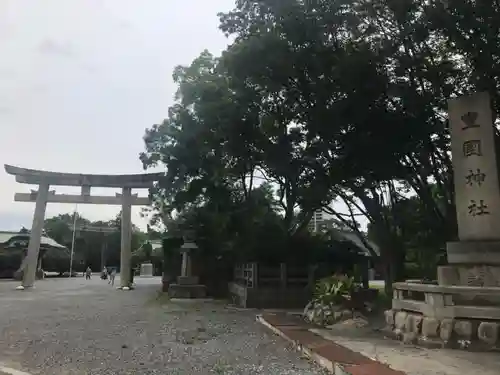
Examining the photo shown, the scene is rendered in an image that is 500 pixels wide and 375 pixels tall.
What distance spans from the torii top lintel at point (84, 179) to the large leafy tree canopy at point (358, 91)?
9.71 m

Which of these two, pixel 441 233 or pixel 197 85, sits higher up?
pixel 197 85

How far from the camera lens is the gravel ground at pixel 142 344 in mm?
6098

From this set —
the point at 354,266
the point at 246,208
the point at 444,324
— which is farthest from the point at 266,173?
the point at 444,324

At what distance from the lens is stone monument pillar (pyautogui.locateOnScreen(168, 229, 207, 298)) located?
61.0 ft

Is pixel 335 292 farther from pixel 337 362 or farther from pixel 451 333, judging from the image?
pixel 337 362

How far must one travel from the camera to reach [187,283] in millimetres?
18969

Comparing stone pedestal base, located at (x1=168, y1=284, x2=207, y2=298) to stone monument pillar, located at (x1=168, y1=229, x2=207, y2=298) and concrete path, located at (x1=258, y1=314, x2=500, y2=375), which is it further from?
concrete path, located at (x1=258, y1=314, x2=500, y2=375)

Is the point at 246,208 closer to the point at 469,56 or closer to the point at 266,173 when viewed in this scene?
the point at 266,173

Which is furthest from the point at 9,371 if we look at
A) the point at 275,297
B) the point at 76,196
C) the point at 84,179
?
the point at 76,196

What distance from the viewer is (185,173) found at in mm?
18844

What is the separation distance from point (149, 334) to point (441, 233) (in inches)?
327

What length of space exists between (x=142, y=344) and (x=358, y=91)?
690 centimetres

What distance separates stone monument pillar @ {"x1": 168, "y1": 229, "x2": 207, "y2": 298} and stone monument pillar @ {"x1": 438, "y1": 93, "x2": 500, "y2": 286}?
11.6m

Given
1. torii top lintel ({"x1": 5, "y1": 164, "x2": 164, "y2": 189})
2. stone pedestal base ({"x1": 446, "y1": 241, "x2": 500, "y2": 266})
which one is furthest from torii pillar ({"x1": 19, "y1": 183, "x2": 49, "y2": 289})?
stone pedestal base ({"x1": 446, "y1": 241, "x2": 500, "y2": 266})
